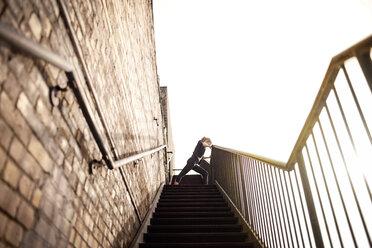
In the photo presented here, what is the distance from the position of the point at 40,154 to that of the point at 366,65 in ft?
5.19

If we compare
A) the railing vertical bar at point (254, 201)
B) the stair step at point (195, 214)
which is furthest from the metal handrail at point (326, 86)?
the stair step at point (195, 214)

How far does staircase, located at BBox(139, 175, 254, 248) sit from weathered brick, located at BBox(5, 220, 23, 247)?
1937 mm

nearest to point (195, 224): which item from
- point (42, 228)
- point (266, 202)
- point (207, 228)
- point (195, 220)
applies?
point (195, 220)

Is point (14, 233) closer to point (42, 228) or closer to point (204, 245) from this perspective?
point (42, 228)

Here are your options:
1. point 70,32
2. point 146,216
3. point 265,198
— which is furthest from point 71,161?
point 146,216

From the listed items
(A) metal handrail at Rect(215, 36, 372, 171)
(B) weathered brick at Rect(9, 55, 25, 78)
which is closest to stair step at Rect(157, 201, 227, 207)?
(A) metal handrail at Rect(215, 36, 372, 171)

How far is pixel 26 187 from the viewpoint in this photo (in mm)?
981

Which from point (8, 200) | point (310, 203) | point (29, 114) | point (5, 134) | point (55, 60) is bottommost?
point (8, 200)

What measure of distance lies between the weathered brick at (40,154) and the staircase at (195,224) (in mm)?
1930

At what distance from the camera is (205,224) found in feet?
11.1

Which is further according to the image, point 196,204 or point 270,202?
point 196,204

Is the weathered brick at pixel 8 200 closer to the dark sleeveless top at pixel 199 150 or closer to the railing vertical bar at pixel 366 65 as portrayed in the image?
the railing vertical bar at pixel 366 65

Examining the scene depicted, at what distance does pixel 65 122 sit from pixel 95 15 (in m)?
0.97

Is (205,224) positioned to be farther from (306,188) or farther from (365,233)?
(365,233)
